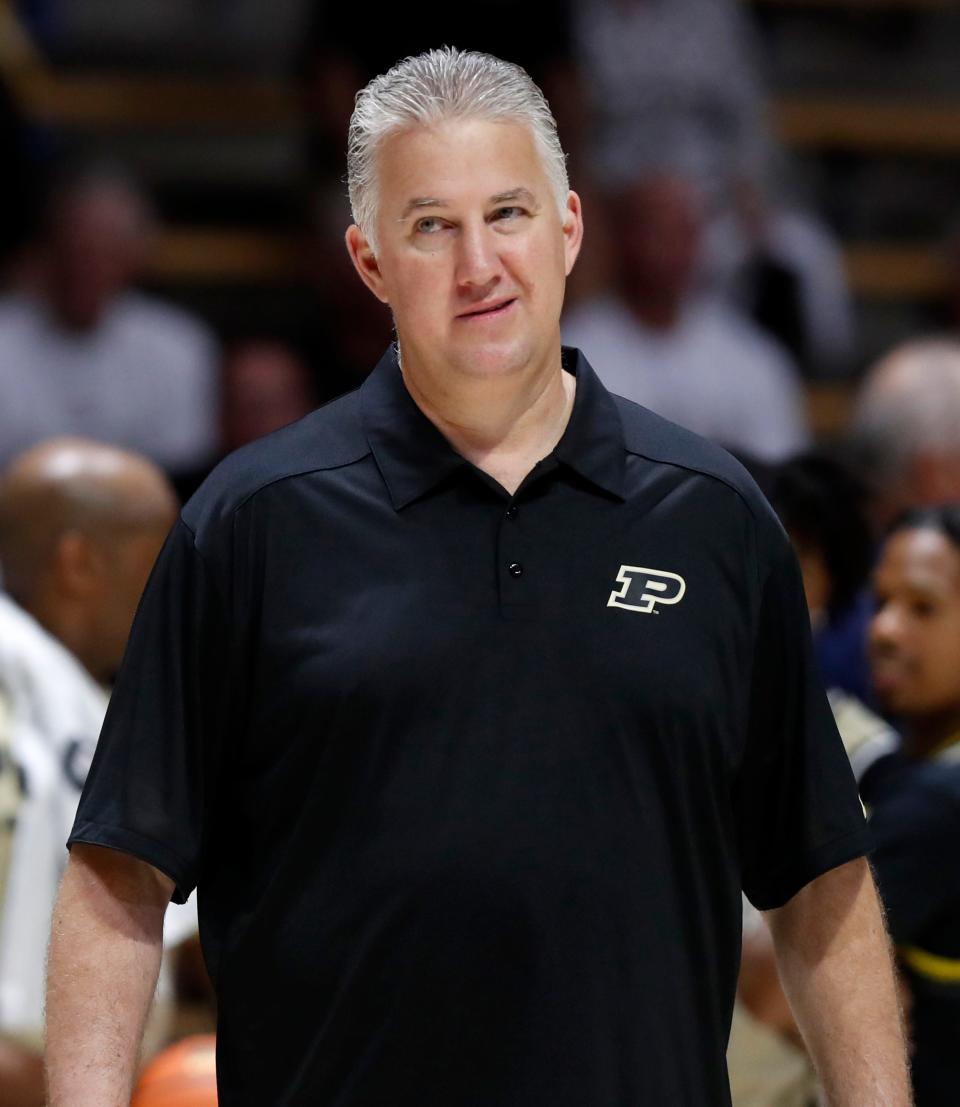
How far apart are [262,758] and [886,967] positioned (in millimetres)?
720

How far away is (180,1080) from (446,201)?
1.48 metres

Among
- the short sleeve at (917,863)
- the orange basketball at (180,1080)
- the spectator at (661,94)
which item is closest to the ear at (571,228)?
the short sleeve at (917,863)

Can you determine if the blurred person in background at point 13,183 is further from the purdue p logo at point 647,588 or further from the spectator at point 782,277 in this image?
the purdue p logo at point 647,588

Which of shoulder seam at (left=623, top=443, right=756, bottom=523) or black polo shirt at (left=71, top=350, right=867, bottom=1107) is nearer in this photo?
black polo shirt at (left=71, top=350, right=867, bottom=1107)

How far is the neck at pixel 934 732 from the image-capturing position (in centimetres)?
349

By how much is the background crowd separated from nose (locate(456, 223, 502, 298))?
1314 mm

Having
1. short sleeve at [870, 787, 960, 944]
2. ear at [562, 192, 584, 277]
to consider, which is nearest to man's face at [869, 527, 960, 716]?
short sleeve at [870, 787, 960, 944]

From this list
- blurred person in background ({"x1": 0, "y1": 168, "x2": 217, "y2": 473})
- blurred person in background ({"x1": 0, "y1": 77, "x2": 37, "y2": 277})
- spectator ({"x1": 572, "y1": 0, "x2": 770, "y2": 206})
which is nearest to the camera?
blurred person in background ({"x1": 0, "y1": 168, "x2": 217, "y2": 473})

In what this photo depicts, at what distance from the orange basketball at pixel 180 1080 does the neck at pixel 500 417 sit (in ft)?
3.68

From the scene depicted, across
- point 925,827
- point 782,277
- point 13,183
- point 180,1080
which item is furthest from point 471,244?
point 782,277

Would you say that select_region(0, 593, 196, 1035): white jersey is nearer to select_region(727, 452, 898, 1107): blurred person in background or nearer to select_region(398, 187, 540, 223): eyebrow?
select_region(727, 452, 898, 1107): blurred person in background

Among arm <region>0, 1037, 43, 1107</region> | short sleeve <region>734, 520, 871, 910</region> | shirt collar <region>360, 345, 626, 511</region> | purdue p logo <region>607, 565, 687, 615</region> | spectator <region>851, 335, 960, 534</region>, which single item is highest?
shirt collar <region>360, 345, 626, 511</region>

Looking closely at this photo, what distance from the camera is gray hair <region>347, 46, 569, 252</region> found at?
2125 millimetres

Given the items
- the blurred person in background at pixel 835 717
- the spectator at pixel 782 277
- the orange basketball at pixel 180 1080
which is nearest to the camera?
the orange basketball at pixel 180 1080
